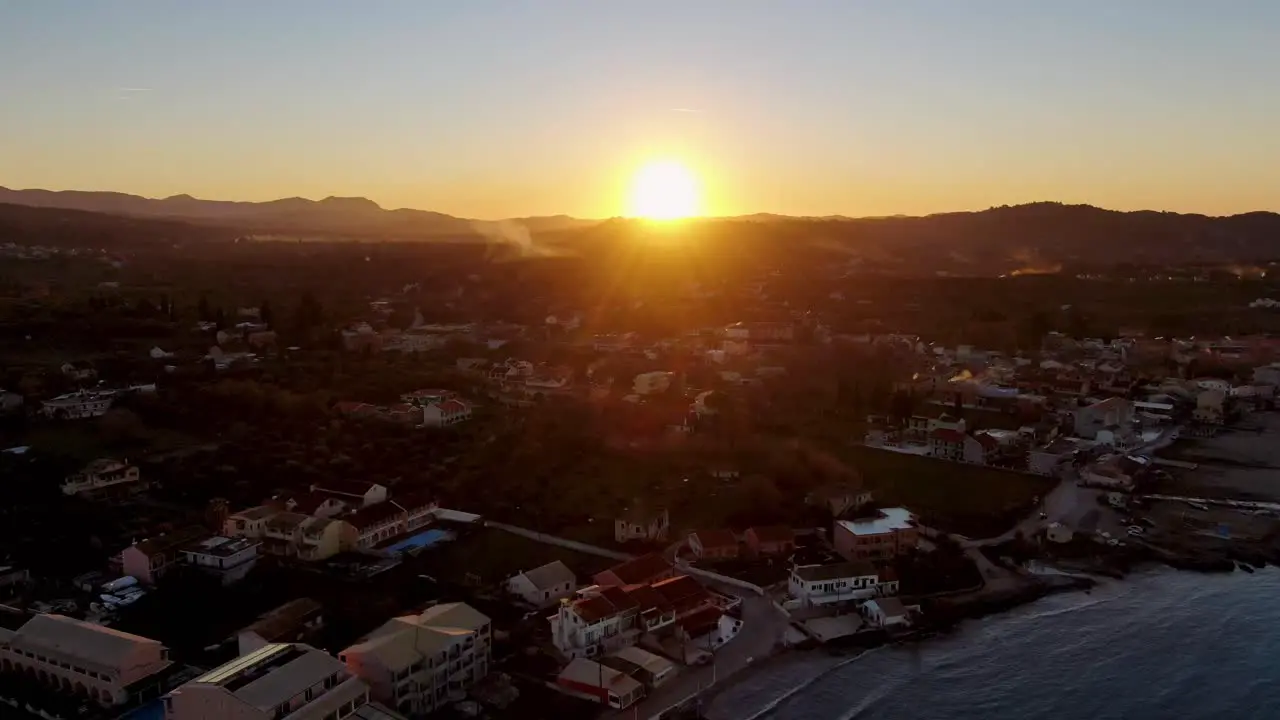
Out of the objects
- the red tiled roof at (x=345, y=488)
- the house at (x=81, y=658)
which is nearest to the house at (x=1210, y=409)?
the red tiled roof at (x=345, y=488)

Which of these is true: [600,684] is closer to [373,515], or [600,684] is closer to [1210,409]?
[373,515]

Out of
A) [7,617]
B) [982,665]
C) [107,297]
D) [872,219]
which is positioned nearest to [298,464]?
[7,617]

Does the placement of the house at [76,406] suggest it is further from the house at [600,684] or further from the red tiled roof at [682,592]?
the house at [600,684]

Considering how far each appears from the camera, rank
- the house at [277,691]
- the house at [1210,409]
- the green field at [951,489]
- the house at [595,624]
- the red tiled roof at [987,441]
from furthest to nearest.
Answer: the house at [1210,409] → the red tiled roof at [987,441] → the green field at [951,489] → the house at [595,624] → the house at [277,691]

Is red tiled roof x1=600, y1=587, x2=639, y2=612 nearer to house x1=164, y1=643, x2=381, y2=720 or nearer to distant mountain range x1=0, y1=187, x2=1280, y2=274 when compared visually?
house x1=164, y1=643, x2=381, y2=720

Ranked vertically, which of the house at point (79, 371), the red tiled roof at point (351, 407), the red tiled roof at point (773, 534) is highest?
the house at point (79, 371)

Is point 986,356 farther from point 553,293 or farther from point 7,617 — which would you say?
point 7,617

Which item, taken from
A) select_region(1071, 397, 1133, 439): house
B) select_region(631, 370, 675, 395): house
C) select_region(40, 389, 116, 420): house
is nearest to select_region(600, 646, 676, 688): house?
select_region(631, 370, 675, 395): house

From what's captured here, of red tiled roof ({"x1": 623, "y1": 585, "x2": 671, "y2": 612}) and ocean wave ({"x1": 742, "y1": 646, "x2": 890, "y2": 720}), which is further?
red tiled roof ({"x1": 623, "y1": 585, "x2": 671, "y2": 612})
